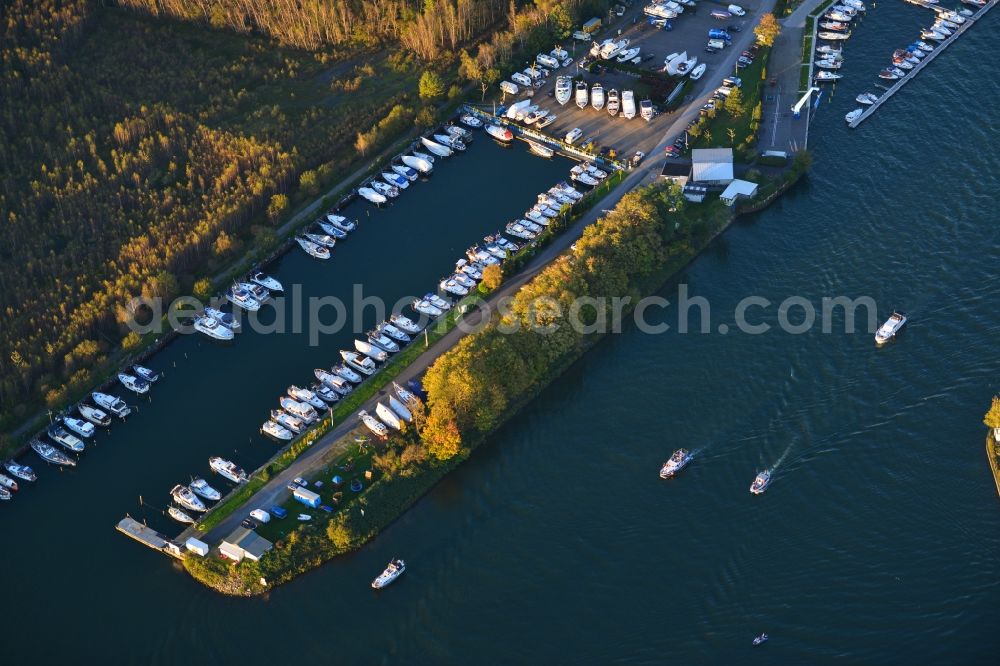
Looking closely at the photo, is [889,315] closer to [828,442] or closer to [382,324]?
[828,442]

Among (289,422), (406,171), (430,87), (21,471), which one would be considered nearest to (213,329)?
(289,422)

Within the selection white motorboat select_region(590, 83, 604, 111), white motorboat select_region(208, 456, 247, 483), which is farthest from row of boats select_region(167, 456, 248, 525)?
white motorboat select_region(590, 83, 604, 111)

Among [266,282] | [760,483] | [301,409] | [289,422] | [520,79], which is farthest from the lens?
[520,79]

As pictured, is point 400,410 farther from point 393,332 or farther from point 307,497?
point 307,497

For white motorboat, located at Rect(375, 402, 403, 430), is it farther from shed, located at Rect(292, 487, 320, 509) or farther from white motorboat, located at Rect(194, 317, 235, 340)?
white motorboat, located at Rect(194, 317, 235, 340)

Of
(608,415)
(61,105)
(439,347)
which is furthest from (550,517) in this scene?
(61,105)

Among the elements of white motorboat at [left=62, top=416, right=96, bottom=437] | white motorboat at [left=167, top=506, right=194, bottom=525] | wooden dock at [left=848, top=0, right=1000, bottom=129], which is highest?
wooden dock at [left=848, top=0, right=1000, bottom=129]
